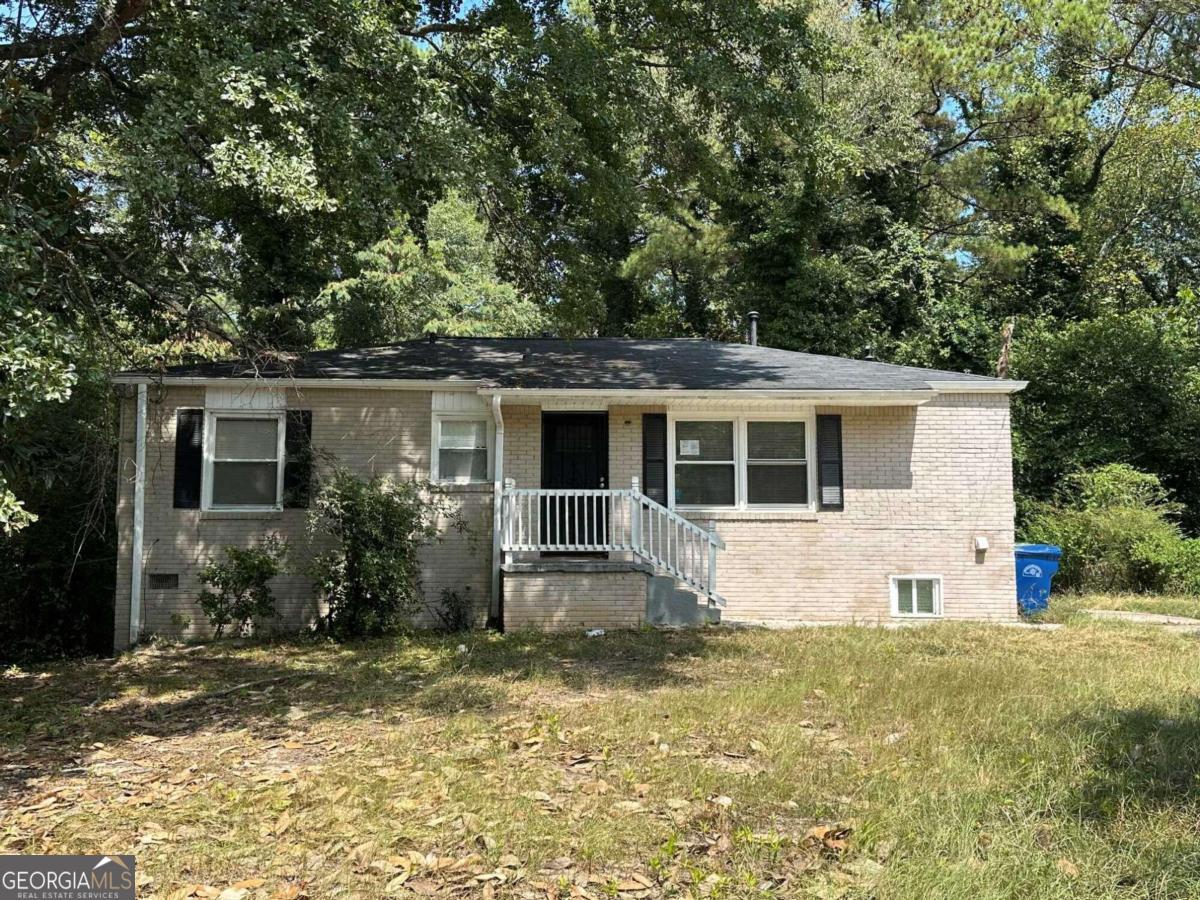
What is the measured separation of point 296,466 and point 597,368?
432 centimetres

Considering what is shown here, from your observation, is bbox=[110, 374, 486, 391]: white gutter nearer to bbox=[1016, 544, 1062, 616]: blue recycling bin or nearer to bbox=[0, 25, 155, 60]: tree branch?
bbox=[0, 25, 155, 60]: tree branch

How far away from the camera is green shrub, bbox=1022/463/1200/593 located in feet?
44.5

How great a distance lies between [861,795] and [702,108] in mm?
8644

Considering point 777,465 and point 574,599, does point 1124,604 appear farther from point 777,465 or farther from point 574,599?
point 574,599

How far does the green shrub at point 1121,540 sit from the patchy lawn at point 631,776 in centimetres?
633

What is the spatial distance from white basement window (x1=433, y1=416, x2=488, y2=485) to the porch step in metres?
2.73

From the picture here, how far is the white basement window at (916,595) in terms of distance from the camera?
11055 millimetres

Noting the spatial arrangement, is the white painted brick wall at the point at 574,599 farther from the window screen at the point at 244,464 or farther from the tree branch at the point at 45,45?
the tree branch at the point at 45,45

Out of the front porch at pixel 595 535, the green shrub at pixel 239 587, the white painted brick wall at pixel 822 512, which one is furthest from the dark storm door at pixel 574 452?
the green shrub at pixel 239 587

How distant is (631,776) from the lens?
190 inches

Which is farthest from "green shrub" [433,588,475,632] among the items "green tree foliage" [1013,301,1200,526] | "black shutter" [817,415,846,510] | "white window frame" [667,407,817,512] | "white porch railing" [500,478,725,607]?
"green tree foliage" [1013,301,1200,526]

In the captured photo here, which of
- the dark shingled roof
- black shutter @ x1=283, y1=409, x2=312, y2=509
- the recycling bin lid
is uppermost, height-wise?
the dark shingled roof

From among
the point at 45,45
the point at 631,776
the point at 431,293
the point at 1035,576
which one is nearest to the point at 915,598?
the point at 1035,576

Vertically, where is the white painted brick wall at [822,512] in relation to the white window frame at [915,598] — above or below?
above
